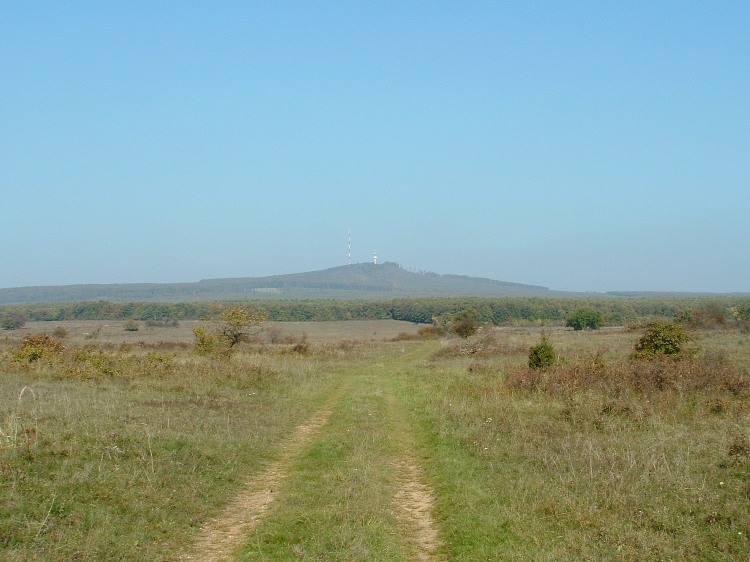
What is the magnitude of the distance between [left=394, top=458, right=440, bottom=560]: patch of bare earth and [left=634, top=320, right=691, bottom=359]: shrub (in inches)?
645

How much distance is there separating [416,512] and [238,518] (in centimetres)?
238

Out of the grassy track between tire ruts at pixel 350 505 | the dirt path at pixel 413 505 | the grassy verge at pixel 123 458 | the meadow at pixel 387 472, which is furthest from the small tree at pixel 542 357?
the dirt path at pixel 413 505

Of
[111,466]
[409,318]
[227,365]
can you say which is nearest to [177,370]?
[227,365]

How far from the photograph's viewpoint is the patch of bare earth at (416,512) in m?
7.34

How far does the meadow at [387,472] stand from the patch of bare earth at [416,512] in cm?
4

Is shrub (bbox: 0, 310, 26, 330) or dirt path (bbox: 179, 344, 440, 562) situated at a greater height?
dirt path (bbox: 179, 344, 440, 562)

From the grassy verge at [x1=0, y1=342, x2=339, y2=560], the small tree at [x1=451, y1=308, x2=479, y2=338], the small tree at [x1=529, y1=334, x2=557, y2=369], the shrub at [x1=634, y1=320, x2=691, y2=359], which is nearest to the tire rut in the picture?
the grassy verge at [x1=0, y1=342, x2=339, y2=560]

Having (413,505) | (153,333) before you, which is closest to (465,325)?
(153,333)

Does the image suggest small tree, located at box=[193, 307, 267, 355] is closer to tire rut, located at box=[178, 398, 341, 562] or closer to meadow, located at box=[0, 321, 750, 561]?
meadow, located at box=[0, 321, 750, 561]

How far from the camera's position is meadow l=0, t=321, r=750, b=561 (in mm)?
6973

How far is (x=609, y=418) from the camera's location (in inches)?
533

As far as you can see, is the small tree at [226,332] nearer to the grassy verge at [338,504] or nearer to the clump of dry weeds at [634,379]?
the clump of dry weeds at [634,379]

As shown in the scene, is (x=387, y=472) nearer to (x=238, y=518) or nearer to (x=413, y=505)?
(x=413, y=505)

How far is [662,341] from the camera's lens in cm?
2472
